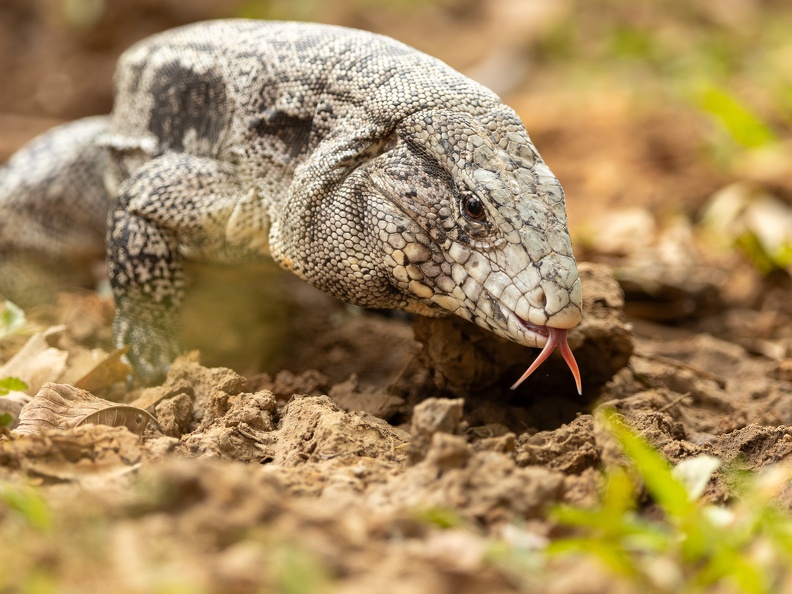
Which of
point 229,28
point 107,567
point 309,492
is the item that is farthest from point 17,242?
point 107,567

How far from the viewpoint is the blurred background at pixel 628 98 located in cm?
682

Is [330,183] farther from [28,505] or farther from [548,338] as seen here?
[28,505]

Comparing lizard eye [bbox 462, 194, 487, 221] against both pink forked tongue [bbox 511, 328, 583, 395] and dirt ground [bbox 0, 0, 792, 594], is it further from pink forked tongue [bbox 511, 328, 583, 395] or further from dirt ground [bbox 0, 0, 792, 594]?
dirt ground [bbox 0, 0, 792, 594]

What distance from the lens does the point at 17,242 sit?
596cm

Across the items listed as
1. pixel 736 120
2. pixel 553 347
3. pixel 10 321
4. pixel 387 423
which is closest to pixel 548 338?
pixel 553 347

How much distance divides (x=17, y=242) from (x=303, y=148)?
2.51m

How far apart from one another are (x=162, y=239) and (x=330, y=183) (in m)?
1.06

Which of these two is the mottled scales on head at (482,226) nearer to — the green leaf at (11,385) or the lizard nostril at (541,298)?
the lizard nostril at (541,298)

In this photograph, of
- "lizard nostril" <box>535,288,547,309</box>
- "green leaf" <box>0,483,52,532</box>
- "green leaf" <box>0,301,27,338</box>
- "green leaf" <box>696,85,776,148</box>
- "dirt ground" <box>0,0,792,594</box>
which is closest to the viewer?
"dirt ground" <box>0,0,792,594</box>

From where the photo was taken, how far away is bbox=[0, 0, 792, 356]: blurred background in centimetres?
682

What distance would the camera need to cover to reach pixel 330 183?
13.6 feet

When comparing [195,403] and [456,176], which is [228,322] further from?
[456,176]

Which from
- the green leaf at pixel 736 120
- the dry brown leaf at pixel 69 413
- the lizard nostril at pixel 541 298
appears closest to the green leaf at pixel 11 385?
the dry brown leaf at pixel 69 413

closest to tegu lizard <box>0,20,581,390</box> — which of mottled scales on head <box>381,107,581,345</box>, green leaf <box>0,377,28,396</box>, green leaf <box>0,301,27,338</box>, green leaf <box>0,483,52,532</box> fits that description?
mottled scales on head <box>381,107,581,345</box>
